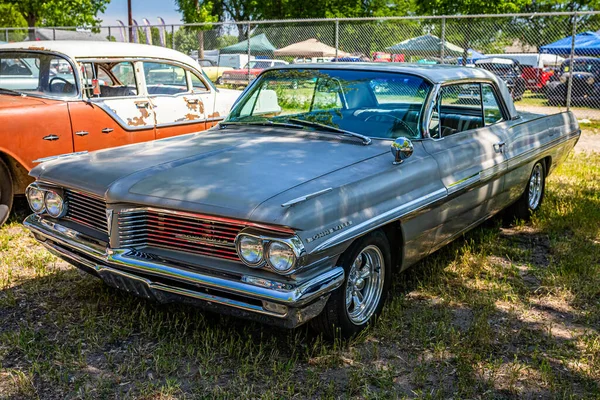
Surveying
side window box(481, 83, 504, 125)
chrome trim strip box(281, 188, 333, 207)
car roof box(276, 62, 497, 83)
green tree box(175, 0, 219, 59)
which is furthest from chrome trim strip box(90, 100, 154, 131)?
green tree box(175, 0, 219, 59)

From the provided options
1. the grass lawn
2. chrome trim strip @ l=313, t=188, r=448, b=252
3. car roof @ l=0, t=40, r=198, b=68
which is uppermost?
car roof @ l=0, t=40, r=198, b=68

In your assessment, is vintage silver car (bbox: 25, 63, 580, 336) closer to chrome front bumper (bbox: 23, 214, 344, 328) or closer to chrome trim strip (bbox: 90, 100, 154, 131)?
chrome front bumper (bbox: 23, 214, 344, 328)

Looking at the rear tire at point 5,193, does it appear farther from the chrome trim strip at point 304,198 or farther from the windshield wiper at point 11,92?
the chrome trim strip at point 304,198

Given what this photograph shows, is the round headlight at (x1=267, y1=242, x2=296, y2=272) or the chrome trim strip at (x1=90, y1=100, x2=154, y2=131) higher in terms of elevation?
the chrome trim strip at (x1=90, y1=100, x2=154, y2=131)

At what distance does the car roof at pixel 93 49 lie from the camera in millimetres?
6141

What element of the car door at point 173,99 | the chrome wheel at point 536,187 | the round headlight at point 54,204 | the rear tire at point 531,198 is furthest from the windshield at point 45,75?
the chrome wheel at point 536,187

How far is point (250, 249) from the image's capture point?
2.97m

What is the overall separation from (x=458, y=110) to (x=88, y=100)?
351 centimetres

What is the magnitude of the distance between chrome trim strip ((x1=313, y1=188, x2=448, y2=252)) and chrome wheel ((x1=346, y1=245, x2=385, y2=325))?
17 centimetres

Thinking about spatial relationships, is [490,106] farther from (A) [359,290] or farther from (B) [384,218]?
(A) [359,290]

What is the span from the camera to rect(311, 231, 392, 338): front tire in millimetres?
3293

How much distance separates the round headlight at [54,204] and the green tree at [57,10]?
24.9 meters

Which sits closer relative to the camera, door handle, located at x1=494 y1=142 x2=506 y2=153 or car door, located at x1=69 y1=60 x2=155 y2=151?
door handle, located at x1=494 y1=142 x2=506 y2=153

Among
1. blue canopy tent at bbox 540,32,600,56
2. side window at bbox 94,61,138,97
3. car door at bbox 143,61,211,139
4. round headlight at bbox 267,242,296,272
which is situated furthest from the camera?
blue canopy tent at bbox 540,32,600,56
